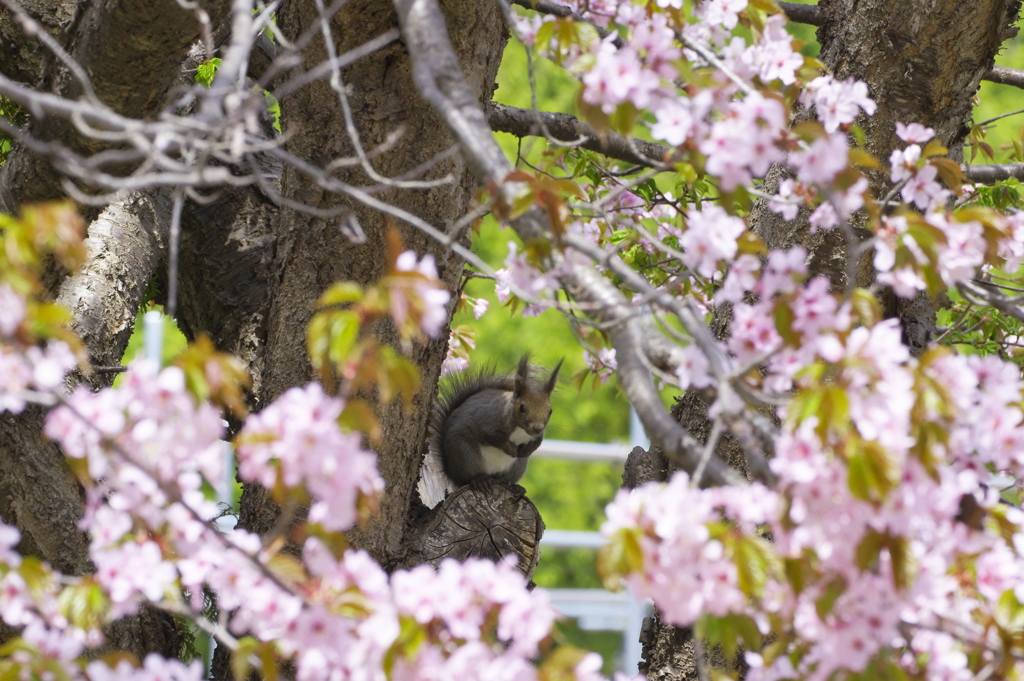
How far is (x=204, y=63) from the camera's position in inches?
107

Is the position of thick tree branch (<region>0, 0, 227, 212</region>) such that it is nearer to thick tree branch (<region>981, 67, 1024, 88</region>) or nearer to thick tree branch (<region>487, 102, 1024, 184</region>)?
thick tree branch (<region>487, 102, 1024, 184</region>)

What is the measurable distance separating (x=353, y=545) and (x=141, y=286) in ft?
2.69

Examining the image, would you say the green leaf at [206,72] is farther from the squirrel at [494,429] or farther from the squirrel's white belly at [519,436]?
the squirrel's white belly at [519,436]

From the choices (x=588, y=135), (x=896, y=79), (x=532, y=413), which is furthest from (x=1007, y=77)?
(x=532, y=413)

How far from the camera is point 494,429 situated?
3.40 meters

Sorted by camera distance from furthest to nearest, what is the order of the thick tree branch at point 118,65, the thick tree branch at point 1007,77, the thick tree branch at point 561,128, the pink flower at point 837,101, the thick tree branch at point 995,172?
the thick tree branch at point 1007,77 < the thick tree branch at point 561,128 < the thick tree branch at point 995,172 < the thick tree branch at point 118,65 < the pink flower at point 837,101

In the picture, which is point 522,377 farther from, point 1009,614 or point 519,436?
point 1009,614

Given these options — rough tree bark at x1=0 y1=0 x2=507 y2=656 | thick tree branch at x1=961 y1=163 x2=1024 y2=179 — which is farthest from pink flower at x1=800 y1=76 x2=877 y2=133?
thick tree branch at x1=961 y1=163 x2=1024 y2=179

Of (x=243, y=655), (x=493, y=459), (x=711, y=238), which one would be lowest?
(x=243, y=655)

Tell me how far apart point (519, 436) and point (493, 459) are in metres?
0.12

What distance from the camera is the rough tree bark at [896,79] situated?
2.34 m

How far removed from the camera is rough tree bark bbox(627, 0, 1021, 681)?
2344mm

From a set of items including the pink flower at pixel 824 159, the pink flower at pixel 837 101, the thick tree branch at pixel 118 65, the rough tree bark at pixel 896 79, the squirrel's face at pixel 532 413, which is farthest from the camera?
the squirrel's face at pixel 532 413

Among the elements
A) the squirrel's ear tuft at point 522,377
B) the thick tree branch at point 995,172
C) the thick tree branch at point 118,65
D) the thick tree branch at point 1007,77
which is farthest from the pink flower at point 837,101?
the squirrel's ear tuft at point 522,377
